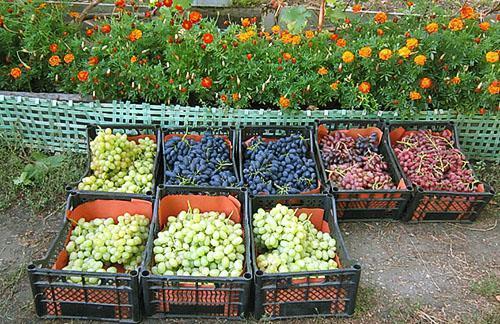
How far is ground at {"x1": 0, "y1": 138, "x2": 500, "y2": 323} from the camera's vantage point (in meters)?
3.02

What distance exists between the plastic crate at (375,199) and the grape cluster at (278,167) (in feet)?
0.39

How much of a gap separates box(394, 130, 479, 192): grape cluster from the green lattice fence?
224 mm

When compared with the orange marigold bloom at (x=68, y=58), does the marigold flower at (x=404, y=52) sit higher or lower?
higher

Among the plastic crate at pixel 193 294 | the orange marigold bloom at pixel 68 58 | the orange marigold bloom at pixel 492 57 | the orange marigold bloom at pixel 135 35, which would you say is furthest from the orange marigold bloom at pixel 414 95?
the orange marigold bloom at pixel 68 58

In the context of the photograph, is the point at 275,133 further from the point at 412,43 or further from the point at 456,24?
the point at 456,24

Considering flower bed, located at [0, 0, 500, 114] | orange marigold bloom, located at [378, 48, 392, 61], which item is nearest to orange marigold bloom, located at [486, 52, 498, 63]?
flower bed, located at [0, 0, 500, 114]

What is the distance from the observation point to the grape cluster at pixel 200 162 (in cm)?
336

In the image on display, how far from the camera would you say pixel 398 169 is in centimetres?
362

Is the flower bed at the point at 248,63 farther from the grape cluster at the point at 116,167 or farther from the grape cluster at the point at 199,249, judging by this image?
the grape cluster at the point at 199,249

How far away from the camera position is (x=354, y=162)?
3.67 metres

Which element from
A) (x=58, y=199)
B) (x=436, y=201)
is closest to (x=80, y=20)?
(x=58, y=199)

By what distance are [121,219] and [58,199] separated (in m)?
0.83

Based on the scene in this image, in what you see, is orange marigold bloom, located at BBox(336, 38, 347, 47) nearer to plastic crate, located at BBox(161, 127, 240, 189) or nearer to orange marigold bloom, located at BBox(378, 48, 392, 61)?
orange marigold bloom, located at BBox(378, 48, 392, 61)

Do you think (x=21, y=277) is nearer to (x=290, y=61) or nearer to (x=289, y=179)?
(x=289, y=179)
